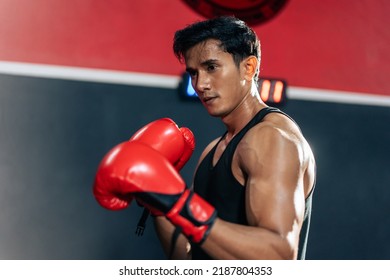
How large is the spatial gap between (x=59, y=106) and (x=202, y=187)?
1.13 meters

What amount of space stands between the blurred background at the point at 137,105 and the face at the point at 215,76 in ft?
3.43

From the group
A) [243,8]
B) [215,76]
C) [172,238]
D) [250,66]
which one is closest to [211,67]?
[215,76]

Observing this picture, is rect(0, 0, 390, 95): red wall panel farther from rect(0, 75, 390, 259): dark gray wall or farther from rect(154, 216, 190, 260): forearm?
rect(154, 216, 190, 260): forearm

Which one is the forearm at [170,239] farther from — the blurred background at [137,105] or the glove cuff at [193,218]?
the blurred background at [137,105]

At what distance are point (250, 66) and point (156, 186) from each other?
529mm

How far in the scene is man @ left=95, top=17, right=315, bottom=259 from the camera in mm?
1118

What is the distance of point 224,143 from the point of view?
1550mm

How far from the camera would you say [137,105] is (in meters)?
2.46

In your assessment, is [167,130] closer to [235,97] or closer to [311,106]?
[235,97]

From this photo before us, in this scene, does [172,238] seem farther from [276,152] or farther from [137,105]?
[137,105]

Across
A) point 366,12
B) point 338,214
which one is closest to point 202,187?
point 338,214

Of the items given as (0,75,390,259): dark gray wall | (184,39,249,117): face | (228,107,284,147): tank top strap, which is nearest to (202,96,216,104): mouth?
(184,39,249,117): face

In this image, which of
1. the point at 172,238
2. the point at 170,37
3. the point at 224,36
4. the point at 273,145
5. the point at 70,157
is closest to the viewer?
the point at 273,145

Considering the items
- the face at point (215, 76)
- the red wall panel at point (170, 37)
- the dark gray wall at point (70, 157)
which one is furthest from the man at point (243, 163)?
the red wall panel at point (170, 37)
